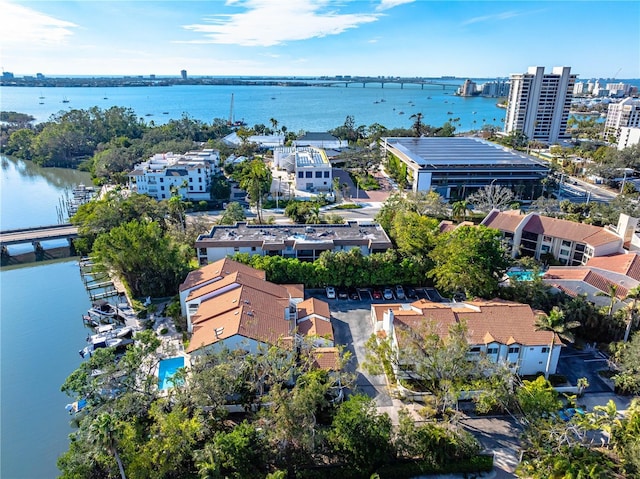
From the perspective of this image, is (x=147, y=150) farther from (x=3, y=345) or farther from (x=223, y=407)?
(x=223, y=407)

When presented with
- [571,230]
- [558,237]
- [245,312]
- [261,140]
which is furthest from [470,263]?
[261,140]

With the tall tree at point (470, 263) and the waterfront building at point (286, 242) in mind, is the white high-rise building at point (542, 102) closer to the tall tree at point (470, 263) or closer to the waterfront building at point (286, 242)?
the waterfront building at point (286, 242)

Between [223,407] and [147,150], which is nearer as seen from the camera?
[223,407]

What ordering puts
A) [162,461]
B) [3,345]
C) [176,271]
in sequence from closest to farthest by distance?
[162,461] < [3,345] < [176,271]

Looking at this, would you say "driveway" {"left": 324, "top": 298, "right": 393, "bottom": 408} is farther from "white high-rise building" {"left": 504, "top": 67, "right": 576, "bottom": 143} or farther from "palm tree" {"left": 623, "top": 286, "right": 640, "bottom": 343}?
"white high-rise building" {"left": 504, "top": 67, "right": 576, "bottom": 143}

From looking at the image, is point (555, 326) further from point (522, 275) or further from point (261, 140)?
point (261, 140)

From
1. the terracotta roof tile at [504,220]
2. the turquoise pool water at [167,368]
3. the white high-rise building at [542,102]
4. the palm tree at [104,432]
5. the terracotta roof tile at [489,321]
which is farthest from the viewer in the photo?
the white high-rise building at [542,102]

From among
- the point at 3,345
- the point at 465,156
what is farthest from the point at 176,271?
the point at 465,156

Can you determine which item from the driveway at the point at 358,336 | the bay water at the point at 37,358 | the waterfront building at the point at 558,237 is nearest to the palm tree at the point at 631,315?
the waterfront building at the point at 558,237
